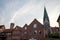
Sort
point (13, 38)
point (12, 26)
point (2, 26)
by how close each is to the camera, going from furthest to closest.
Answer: point (2, 26) < point (12, 26) < point (13, 38)

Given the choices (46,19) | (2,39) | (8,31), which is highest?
(46,19)

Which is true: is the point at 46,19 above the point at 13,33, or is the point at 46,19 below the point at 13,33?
above

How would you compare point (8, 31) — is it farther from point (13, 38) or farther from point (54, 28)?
point (54, 28)

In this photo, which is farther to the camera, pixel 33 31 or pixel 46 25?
pixel 33 31

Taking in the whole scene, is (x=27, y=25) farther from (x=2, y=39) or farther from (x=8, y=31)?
(x=2, y=39)

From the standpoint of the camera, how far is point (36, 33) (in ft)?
208

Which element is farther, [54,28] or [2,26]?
[2,26]

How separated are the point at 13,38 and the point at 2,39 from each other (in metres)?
7.66

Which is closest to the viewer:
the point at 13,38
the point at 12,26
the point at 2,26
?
the point at 13,38

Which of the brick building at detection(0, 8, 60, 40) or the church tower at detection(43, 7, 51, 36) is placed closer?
the church tower at detection(43, 7, 51, 36)

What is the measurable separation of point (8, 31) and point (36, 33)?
1680 centimetres

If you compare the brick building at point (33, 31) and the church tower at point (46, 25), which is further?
the brick building at point (33, 31)

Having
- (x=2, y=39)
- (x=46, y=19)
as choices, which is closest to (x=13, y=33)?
(x=2, y=39)

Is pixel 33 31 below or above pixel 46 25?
below
